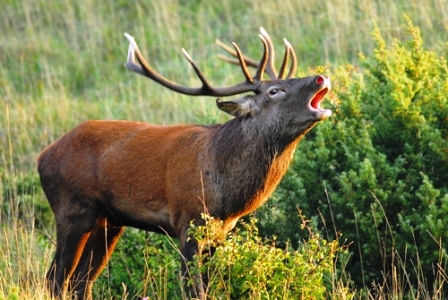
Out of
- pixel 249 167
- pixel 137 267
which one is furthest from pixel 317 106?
pixel 137 267

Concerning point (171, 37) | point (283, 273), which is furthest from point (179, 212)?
point (171, 37)

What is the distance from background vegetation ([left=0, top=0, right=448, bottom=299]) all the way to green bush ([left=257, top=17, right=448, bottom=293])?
0.01m

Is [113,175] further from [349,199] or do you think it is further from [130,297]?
[349,199]

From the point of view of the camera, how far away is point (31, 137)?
12.7m

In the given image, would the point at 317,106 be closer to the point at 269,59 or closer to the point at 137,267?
the point at 269,59

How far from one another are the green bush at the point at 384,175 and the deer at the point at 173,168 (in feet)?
2.86

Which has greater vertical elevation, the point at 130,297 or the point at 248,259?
the point at 248,259

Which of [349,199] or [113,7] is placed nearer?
[349,199]

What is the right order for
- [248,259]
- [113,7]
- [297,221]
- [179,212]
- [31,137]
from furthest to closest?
1. [113,7]
2. [31,137]
3. [297,221]
4. [179,212]
5. [248,259]

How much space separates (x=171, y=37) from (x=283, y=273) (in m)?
9.51

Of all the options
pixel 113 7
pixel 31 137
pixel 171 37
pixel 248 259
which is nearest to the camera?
pixel 248 259

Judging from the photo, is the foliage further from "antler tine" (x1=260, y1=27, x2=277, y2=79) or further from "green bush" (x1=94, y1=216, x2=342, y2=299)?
"antler tine" (x1=260, y1=27, x2=277, y2=79)

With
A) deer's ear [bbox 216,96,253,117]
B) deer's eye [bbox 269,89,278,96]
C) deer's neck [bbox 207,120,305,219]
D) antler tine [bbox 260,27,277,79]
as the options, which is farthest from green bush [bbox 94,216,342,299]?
antler tine [bbox 260,27,277,79]

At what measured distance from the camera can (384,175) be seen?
791 cm
